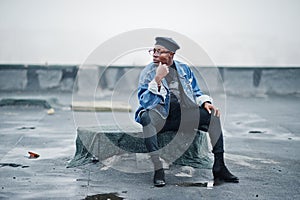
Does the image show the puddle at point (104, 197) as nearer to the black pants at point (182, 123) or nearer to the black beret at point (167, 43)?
the black pants at point (182, 123)

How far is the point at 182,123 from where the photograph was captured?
4.54m

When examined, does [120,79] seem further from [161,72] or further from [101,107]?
[161,72]

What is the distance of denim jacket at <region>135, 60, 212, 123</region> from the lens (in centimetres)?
438

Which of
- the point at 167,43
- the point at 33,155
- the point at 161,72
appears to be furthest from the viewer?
the point at 33,155

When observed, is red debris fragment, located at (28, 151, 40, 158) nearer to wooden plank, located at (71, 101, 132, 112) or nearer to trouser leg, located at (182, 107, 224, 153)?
trouser leg, located at (182, 107, 224, 153)

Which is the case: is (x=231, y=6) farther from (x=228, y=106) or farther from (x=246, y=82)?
(x=228, y=106)

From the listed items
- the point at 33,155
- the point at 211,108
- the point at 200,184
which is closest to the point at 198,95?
the point at 211,108

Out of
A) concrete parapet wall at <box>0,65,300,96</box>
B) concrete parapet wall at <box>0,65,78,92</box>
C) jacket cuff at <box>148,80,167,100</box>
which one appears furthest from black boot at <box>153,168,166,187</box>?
concrete parapet wall at <box>0,65,78,92</box>

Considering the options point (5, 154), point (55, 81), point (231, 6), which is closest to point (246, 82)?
point (55, 81)

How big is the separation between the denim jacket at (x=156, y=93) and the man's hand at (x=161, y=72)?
0.16 feet

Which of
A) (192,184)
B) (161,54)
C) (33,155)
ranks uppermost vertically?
(161,54)

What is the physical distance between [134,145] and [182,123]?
49 centimetres

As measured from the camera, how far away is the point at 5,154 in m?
5.25

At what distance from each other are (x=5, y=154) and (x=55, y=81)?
789 cm
